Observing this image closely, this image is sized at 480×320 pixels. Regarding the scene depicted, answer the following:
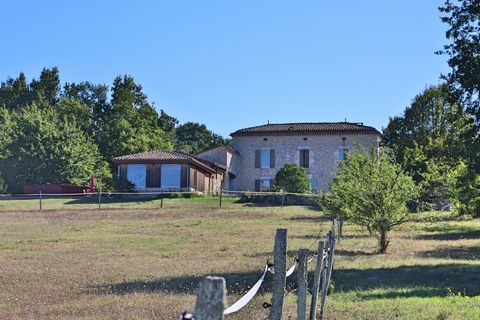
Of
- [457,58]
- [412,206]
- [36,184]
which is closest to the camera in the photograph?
[457,58]

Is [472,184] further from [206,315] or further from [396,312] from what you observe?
[206,315]

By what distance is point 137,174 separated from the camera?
2051 inches

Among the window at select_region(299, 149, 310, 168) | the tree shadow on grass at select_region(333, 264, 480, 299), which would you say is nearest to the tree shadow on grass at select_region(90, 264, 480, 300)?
the tree shadow on grass at select_region(333, 264, 480, 299)

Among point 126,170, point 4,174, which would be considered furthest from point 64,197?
point 4,174

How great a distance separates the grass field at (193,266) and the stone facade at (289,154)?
2438 centimetres

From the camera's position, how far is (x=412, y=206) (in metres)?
26.4

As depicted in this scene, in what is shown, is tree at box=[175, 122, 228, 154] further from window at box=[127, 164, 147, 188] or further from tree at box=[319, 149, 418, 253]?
tree at box=[319, 149, 418, 253]

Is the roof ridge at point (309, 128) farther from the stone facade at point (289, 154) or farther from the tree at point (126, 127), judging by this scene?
the tree at point (126, 127)

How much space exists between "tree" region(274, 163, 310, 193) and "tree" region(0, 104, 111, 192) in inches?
627

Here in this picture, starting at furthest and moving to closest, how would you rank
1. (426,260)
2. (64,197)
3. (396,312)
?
(64,197) < (426,260) < (396,312)

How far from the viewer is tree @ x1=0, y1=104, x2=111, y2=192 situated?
56.0m

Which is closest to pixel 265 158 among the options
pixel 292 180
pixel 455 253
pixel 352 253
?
pixel 292 180

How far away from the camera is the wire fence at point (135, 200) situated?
40.7 m

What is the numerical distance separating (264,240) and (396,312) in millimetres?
13201
